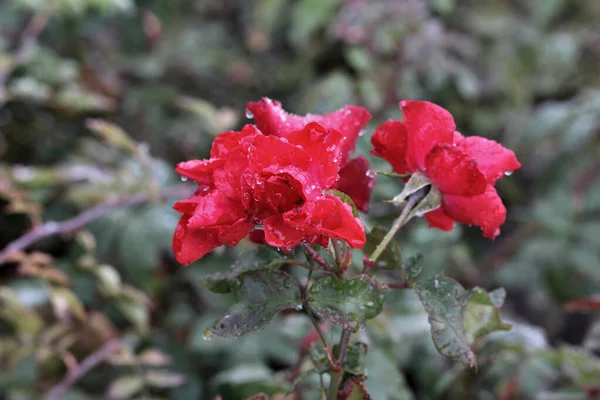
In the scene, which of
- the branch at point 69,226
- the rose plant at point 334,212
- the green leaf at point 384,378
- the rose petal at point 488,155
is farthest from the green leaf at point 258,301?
the branch at point 69,226

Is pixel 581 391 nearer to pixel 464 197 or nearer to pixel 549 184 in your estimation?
pixel 464 197

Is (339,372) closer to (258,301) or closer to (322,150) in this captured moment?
(258,301)

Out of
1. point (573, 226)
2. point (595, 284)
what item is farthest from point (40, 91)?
point (595, 284)

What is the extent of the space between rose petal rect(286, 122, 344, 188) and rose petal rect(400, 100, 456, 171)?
0.33ft

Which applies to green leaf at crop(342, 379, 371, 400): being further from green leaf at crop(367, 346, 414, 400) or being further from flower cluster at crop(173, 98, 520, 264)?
green leaf at crop(367, 346, 414, 400)

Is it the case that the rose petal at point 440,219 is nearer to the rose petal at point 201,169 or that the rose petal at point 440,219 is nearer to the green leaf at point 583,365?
the rose petal at point 201,169

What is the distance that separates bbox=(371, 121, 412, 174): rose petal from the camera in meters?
0.57

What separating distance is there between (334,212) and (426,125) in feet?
0.50

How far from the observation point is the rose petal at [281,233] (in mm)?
457

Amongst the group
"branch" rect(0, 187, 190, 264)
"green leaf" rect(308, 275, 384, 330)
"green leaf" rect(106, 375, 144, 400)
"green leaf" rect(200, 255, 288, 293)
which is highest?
"branch" rect(0, 187, 190, 264)

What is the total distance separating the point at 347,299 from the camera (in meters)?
0.51

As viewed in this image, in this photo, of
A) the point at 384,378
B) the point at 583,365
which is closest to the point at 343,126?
the point at 384,378

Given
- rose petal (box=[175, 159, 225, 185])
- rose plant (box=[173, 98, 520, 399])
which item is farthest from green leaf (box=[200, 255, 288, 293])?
rose petal (box=[175, 159, 225, 185])

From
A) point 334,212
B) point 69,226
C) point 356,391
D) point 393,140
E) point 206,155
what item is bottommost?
point 356,391
